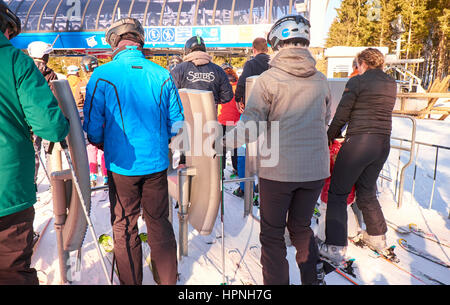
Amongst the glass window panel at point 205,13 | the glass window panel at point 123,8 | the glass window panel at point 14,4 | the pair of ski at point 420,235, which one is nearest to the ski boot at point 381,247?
the pair of ski at point 420,235

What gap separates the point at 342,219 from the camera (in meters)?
2.89

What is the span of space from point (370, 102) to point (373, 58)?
0.39 metres

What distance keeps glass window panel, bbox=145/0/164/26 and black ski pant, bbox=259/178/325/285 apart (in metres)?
16.7

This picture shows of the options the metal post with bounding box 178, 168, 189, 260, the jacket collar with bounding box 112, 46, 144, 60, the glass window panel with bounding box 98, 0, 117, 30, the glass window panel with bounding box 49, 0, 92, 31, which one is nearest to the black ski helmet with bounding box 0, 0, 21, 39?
the jacket collar with bounding box 112, 46, 144, 60

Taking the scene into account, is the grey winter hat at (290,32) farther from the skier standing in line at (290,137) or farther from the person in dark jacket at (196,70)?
the person in dark jacket at (196,70)

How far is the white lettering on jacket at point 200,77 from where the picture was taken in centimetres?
387

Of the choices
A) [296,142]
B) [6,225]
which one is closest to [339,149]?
[296,142]

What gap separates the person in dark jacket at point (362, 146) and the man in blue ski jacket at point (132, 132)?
1.56m

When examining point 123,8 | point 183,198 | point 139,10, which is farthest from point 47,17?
point 183,198

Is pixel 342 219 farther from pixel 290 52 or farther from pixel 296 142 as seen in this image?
pixel 290 52

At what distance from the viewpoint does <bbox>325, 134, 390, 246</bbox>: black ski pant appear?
9.03 feet
